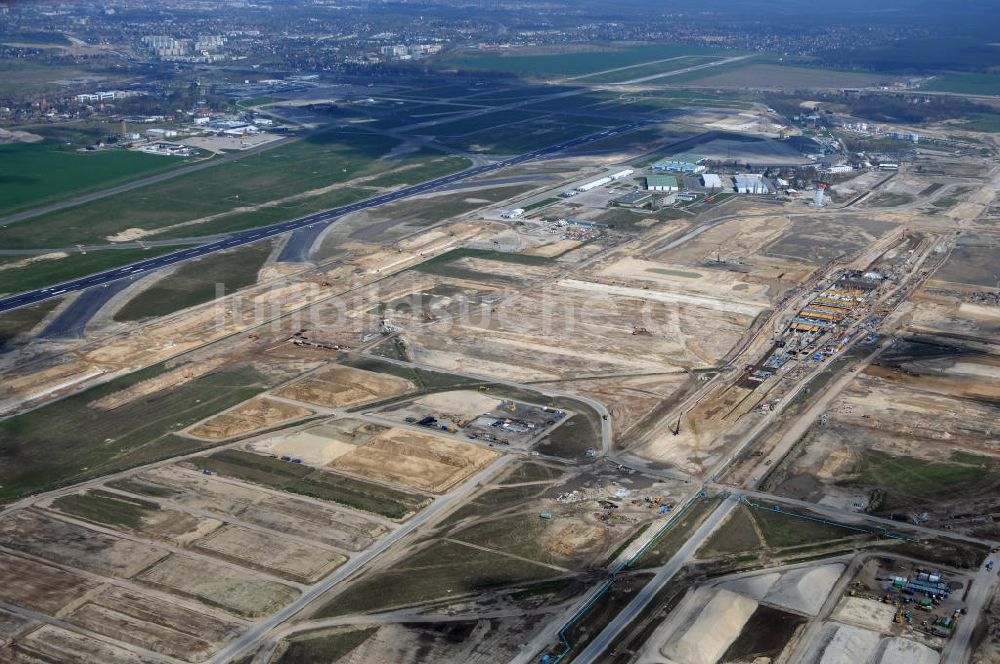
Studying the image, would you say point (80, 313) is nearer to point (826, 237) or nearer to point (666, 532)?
point (666, 532)

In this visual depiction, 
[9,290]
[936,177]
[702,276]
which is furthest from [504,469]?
[936,177]

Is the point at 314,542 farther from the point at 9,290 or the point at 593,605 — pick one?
the point at 9,290

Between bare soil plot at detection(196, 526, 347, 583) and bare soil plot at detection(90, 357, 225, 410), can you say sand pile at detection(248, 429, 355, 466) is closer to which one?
bare soil plot at detection(196, 526, 347, 583)

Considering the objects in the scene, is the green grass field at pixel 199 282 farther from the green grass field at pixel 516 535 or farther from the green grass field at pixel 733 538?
the green grass field at pixel 733 538

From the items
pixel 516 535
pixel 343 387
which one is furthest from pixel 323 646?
pixel 343 387

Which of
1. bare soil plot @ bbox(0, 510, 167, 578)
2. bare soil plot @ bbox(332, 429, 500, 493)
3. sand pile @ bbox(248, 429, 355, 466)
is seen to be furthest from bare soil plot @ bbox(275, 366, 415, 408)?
bare soil plot @ bbox(0, 510, 167, 578)
